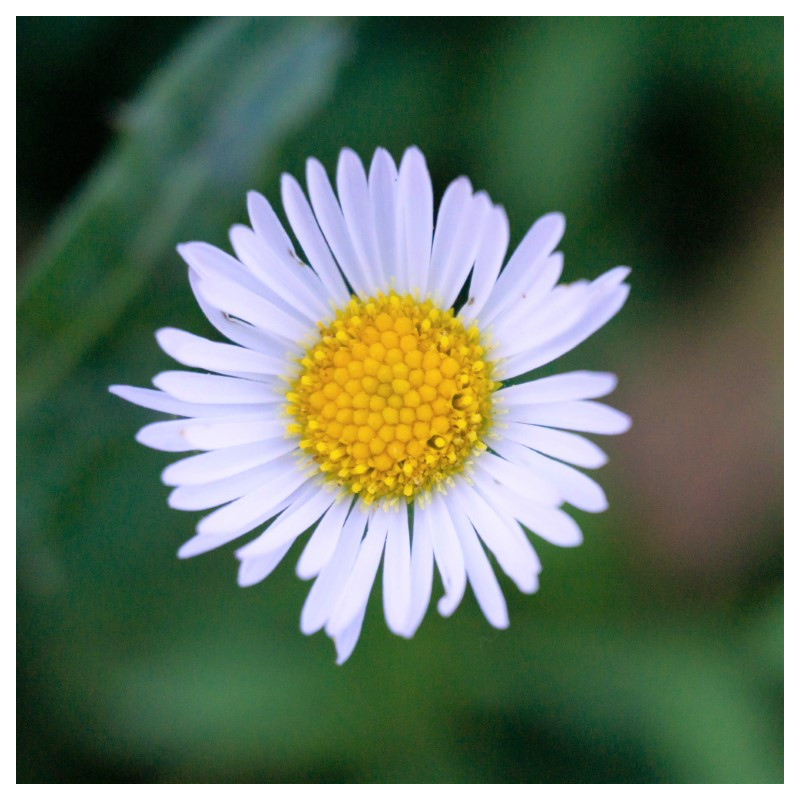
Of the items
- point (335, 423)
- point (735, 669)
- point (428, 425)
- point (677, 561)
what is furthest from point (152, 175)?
point (735, 669)

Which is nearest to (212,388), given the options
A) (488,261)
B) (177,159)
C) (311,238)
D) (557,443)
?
(311,238)

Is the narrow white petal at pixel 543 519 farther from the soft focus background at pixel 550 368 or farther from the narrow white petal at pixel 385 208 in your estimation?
the soft focus background at pixel 550 368

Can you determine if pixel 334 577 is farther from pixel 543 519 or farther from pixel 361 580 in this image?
pixel 543 519

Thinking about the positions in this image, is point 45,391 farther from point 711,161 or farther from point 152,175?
point 711,161

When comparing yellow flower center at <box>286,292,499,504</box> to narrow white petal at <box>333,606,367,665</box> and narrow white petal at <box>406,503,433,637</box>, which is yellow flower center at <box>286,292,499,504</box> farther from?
narrow white petal at <box>333,606,367,665</box>

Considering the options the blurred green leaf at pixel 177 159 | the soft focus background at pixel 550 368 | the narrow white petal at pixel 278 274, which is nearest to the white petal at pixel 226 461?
the narrow white petal at pixel 278 274
